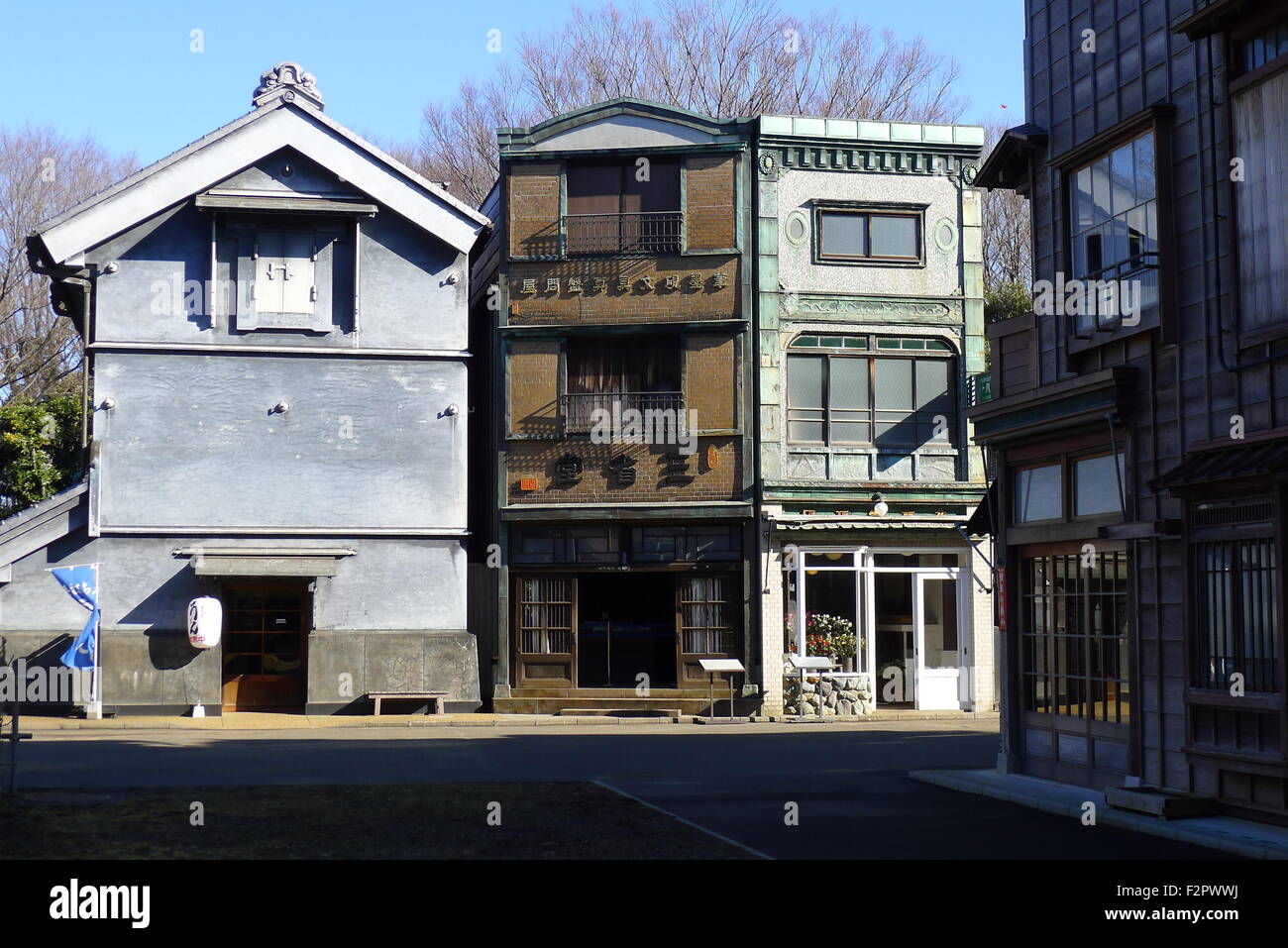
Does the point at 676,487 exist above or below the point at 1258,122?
below

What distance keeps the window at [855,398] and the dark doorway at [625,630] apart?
13.9 ft

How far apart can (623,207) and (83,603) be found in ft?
42.0

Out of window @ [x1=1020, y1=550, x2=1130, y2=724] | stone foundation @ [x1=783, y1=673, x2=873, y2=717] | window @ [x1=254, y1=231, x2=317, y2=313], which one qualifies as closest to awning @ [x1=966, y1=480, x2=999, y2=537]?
window @ [x1=1020, y1=550, x2=1130, y2=724]

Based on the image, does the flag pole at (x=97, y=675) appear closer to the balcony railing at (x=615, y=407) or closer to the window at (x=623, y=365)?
the balcony railing at (x=615, y=407)

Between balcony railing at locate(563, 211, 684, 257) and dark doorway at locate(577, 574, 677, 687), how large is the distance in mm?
6544

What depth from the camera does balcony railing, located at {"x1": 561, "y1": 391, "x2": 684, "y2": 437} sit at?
2980cm

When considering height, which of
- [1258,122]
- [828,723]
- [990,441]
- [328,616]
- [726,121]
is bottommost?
[828,723]

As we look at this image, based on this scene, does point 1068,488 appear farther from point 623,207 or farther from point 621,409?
point 623,207

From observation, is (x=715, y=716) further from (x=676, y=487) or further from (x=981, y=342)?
(x=981, y=342)

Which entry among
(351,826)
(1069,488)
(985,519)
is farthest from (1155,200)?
(351,826)

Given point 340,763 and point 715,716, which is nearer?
point 340,763
